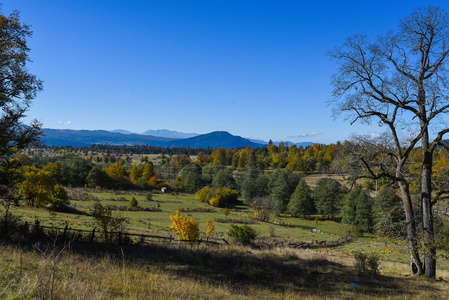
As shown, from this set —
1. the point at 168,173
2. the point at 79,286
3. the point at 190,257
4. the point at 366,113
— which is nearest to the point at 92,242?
the point at 190,257

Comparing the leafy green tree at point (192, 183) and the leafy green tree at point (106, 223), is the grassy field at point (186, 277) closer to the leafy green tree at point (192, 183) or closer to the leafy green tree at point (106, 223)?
the leafy green tree at point (106, 223)

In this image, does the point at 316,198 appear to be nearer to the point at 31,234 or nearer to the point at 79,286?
the point at 31,234

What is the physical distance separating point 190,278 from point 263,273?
14.9 ft

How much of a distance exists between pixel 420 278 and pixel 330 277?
405cm

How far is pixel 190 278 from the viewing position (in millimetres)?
9844

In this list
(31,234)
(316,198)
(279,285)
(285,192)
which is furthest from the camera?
(285,192)

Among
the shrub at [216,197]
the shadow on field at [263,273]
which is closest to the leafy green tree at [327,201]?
the shrub at [216,197]

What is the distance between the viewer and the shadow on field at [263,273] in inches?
426

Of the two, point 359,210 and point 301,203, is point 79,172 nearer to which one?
point 301,203

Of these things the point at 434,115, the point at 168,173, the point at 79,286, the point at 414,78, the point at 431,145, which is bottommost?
the point at 168,173

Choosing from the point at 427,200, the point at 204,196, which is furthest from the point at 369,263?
the point at 204,196

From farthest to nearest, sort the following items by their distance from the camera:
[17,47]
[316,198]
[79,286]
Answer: [316,198], [17,47], [79,286]

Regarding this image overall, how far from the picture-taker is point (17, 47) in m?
13.6

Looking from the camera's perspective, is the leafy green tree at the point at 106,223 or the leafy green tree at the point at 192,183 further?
the leafy green tree at the point at 192,183
